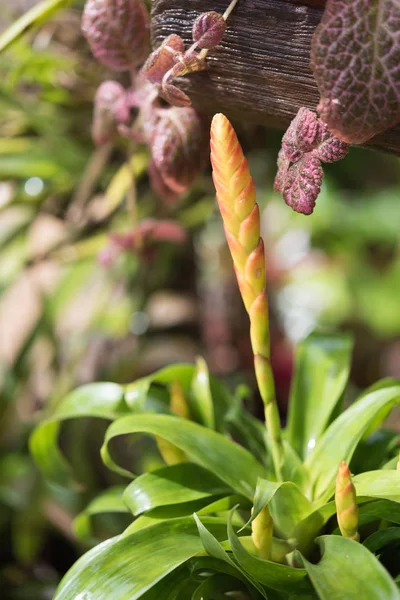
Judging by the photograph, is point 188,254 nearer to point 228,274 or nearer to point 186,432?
point 228,274

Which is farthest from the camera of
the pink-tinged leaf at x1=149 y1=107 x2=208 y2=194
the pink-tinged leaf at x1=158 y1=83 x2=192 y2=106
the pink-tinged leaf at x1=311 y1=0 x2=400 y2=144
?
the pink-tinged leaf at x1=149 y1=107 x2=208 y2=194

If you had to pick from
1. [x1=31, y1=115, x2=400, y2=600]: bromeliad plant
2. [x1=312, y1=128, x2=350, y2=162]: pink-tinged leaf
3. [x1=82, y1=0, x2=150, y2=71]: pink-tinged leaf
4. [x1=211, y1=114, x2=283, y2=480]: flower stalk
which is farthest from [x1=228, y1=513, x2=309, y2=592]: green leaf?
[x1=82, y1=0, x2=150, y2=71]: pink-tinged leaf

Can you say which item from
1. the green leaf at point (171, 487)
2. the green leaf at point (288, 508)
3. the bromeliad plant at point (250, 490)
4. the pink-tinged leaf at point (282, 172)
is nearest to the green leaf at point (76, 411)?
the bromeliad plant at point (250, 490)

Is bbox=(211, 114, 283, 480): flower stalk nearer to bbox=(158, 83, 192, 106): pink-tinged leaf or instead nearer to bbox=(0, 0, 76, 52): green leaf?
bbox=(158, 83, 192, 106): pink-tinged leaf

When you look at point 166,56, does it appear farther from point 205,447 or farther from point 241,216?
point 205,447

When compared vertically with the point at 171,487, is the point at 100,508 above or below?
below

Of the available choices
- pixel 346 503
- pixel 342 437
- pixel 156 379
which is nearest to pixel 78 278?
pixel 156 379
